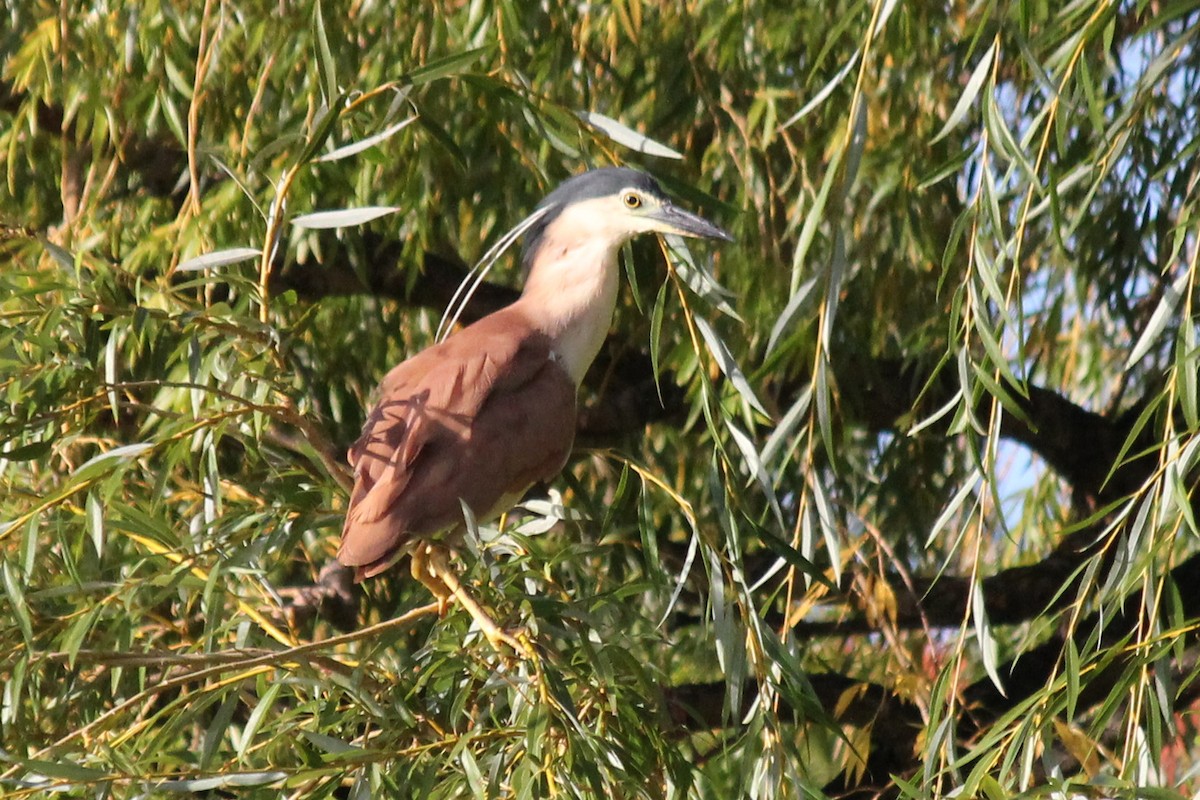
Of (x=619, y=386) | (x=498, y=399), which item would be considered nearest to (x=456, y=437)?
(x=498, y=399)

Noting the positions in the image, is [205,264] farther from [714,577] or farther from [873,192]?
[873,192]

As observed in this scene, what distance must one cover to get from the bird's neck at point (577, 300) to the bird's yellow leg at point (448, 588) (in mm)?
428

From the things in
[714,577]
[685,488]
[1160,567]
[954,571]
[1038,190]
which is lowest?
[954,571]

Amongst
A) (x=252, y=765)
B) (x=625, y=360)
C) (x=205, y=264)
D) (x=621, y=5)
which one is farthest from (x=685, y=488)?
(x=205, y=264)

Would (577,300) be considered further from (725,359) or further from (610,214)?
(725,359)

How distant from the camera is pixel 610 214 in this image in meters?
2.51

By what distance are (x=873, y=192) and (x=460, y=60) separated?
123 centimetres

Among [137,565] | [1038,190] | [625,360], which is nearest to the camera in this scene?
[1038,190]

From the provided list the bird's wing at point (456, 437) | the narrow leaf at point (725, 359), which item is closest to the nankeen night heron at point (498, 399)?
the bird's wing at point (456, 437)

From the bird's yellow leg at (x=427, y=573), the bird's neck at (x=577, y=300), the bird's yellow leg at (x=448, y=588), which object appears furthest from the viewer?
the bird's neck at (x=577, y=300)

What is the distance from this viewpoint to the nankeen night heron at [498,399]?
2.11 m

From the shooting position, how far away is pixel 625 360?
3322 mm

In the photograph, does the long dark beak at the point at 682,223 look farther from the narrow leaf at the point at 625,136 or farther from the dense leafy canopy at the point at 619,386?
the narrow leaf at the point at 625,136

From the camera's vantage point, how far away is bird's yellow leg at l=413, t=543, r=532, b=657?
5.90ft
